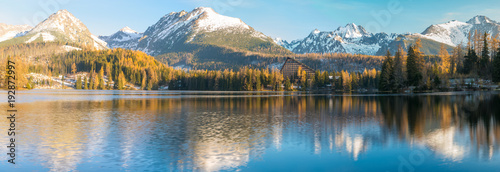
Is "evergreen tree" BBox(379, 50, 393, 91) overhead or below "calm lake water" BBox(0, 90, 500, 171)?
overhead

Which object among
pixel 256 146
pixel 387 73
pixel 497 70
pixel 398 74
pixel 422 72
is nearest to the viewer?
pixel 256 146

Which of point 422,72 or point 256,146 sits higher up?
point 422,72

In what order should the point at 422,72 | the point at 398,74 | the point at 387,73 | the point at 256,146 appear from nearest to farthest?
the point at 256,146
the point at 398,74
the point at 422,72
the point at 387,73

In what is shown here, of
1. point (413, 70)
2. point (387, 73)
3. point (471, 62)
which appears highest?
point (471, 62)

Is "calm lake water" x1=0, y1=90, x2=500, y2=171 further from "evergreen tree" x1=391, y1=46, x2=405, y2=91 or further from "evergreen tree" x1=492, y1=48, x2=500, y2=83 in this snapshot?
"evergreen tree" x1=492, y1=48, x2=500, y2=83

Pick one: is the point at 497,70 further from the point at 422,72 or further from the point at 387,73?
the point at 387,73

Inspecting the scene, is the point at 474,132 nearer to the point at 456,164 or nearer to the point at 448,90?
the point at 456,164

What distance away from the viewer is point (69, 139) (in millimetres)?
27766

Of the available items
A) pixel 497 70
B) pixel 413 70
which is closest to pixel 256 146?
pixel 413 70

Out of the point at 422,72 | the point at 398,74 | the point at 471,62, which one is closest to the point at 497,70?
the point at 471,62

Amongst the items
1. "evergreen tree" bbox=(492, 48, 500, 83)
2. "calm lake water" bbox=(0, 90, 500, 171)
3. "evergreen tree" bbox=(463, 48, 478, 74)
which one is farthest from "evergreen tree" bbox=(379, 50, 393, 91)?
"calm lake water" bbox=(0, 90, 500, 171)

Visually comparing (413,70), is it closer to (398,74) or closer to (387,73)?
(398,74)

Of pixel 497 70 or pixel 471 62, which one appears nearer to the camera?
pixel 497 70

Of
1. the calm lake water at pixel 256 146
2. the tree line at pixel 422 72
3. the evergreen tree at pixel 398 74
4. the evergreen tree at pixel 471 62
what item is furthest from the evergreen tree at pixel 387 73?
the calm lake water at pixel 256 146
